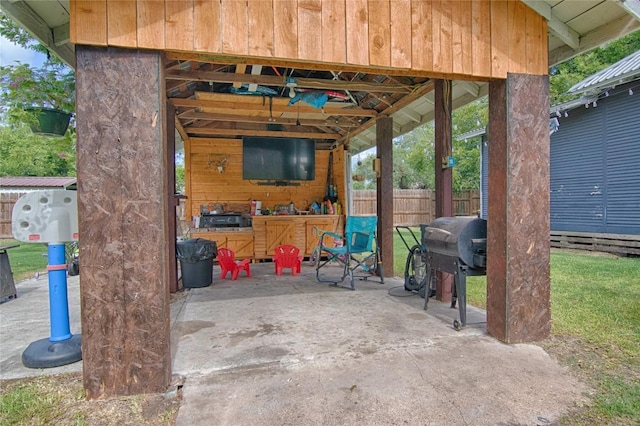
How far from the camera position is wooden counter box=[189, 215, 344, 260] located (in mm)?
6336

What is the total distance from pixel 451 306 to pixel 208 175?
5.07 meters

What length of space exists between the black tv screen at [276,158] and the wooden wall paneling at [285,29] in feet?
15.5

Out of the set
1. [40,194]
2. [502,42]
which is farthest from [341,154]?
[40,194]

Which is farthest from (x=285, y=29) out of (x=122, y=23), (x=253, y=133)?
(x=253, y=133)

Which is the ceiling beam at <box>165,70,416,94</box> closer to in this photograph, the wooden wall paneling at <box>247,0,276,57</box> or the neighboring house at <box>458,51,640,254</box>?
the wooden wall paneling at <box>247,0,276,57</box>

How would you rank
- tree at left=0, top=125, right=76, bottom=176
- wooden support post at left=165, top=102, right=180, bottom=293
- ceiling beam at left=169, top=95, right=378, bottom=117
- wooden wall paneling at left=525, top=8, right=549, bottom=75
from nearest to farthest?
wooden wall paneling at left=525, top=8, right=549, bottom=75
wooden support post at left=165, top=102, right=180, bottom=293
ceiling beam at left=169, top=95, right=378, bottom=117
tree at left=0, top=125, right=76, bottom=176

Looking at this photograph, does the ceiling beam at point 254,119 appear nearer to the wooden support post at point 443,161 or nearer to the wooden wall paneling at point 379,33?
the wooden support post at point 443,161

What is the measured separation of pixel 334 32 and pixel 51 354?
2808 millimetres

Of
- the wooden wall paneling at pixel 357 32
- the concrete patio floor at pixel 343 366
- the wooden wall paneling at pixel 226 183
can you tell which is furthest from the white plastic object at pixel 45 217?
the wooden wall paneling at pixel 226 183

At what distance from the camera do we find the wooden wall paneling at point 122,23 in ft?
6.16

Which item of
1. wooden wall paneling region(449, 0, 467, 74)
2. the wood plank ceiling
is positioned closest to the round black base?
the wood plank ceiling

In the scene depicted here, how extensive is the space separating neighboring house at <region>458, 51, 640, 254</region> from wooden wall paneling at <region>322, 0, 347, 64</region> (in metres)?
5.19

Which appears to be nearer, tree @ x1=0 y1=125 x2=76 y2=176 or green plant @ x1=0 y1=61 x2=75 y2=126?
green plant @ x1=0 y1=61 x2=75 y2=126

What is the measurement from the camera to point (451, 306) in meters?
3.55
